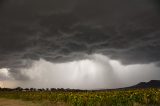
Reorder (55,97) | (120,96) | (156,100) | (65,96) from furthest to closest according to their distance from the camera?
(55,97), (65,96), (120,96), (156,100)

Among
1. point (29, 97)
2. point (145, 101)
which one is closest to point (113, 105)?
point (145, 101)

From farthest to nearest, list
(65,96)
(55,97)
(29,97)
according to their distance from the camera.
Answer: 1. (29,97)
2. (55,97)
3. (65,96)

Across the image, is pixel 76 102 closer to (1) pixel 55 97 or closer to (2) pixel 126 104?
(2) pixel 126 104

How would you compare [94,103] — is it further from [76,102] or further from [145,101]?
[145,101]

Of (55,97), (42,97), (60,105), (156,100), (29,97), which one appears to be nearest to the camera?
(156,100)

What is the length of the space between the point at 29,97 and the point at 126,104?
5036 cm

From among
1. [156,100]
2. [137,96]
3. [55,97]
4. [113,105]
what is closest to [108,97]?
[113,105]

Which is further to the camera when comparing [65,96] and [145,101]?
[65,96]

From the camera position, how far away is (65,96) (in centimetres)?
5931

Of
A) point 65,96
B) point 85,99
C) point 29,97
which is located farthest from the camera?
point 29,97

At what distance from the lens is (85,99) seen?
4553 centimetres

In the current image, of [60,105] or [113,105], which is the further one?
[60,105]

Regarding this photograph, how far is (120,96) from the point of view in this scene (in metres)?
41.1

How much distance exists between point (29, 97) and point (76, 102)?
131ft
